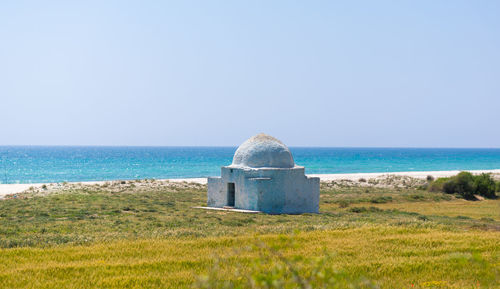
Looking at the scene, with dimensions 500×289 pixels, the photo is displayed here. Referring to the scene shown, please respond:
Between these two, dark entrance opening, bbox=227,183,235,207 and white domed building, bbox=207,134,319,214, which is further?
dark entrance opening, bbox=227,183,235,207

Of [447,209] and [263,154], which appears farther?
[447,209]

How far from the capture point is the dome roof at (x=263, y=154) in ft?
73.9

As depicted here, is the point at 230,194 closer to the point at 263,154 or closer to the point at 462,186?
the point at 263,154

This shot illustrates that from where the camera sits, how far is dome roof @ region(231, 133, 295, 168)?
22531mm

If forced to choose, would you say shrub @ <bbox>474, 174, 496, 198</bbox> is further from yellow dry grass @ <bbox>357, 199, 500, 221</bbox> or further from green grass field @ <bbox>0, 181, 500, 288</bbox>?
green grass field @ <bbox>0, 181, 500, 288</bbox>

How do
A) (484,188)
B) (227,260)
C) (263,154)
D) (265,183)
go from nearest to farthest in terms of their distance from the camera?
(227,260) < (265,183) < (263,154) < (484,188)

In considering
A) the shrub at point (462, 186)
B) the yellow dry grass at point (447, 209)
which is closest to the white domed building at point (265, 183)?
the yellow dry grass at point (447, 209)

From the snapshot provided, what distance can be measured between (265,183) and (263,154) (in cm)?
151

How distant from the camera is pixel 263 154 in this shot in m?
22.6

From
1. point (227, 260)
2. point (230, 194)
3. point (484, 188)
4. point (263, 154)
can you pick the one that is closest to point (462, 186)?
point (484, 188)

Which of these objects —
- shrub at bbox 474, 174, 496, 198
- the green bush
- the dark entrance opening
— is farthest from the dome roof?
shrub at bbox 474, 174, 496, 198

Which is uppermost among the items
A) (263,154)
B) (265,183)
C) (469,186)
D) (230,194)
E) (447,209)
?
(263,154)

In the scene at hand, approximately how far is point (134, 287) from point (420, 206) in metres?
24.4

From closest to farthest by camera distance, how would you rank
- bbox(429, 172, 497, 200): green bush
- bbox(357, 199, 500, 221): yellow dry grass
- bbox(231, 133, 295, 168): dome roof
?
1. bbox(231, 133, 295, 168): dome roof
2. bbox(357, 199, 500, 221): yellow dry grass
3. bbox(429, 172, 497, 200): green bush
